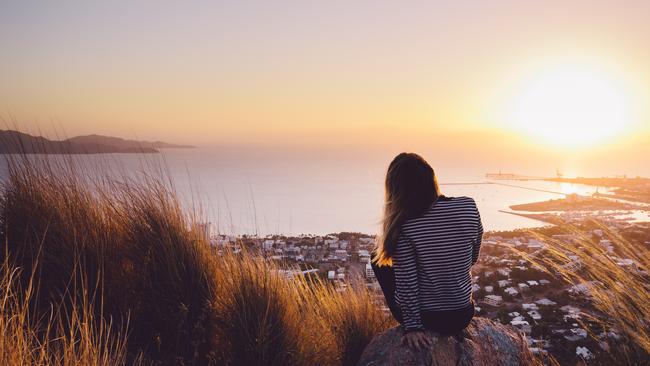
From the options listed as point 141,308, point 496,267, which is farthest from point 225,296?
point 496,267

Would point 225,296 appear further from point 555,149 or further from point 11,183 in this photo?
point 555,149

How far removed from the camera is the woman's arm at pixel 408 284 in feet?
7.98

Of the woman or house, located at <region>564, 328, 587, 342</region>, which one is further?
house, located at <region>564, 328, 587, 342</region>

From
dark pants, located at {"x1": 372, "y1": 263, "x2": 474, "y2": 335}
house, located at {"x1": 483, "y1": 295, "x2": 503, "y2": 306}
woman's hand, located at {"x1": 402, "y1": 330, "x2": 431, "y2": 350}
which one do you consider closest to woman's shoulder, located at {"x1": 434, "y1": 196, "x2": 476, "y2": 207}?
dark pants, located at {"x1": 372, "y1": 263, "x2": 474, "y2": 335}

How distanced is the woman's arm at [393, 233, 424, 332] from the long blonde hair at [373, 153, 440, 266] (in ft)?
0.16

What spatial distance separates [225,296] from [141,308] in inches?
23.0

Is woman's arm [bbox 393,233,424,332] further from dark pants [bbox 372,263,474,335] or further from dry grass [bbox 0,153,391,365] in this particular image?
dry grass [bbox 0,153,391,365]

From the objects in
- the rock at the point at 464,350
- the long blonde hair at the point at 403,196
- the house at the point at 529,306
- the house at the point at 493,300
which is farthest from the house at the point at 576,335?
the long blonde hair at the point at 403,196

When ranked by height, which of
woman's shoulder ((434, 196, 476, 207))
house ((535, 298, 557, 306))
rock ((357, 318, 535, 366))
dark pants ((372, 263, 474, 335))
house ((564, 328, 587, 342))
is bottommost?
house ((535, 298, 557, 306))

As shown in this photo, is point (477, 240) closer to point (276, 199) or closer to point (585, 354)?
point (585, 354)

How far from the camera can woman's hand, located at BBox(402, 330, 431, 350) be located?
95.0 inches

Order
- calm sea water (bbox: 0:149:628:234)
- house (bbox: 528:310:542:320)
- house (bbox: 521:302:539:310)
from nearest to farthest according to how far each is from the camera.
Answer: calm sea water (bbox: 0:149:628:234) → house (bbox: 528:310:542:320) → house (bbox: 521:302:539:310)

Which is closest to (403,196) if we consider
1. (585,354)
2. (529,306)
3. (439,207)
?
(439,207)

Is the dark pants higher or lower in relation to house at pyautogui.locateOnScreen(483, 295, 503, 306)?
higher
